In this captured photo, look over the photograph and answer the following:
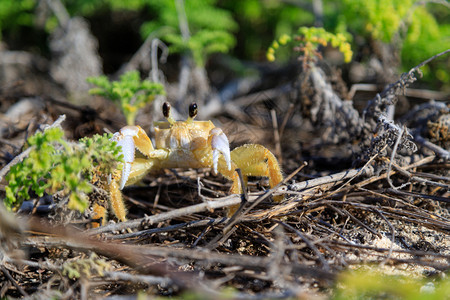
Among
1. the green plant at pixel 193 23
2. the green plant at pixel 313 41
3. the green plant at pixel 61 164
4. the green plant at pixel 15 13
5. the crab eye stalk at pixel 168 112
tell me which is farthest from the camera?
the green plant at pixel 15 13

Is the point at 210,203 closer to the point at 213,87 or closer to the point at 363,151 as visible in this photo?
the point at 363,151

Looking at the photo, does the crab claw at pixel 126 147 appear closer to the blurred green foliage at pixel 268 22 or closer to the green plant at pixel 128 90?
the green plant at pixel 128 90

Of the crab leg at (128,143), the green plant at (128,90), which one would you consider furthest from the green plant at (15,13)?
the crab leg at (128,143)

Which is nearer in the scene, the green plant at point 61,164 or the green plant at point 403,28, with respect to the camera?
the green plant at point 61,164

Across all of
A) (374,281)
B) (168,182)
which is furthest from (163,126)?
(374,281)

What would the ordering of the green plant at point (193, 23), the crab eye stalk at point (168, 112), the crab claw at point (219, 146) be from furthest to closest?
the green plant at point (193, 23) < the crab eye stalk at point (168, 112) < the crab claw at point (219, 146)

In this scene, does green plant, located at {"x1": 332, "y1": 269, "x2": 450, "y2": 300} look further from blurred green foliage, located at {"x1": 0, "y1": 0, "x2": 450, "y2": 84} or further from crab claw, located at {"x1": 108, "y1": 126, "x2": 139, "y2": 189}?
blurred green foliage, located at {"x1": 0, "y1": 0, "x2": 450, "y2": 84}

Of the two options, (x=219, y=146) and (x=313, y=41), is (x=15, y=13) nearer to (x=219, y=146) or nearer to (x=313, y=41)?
(x=313, y=41)

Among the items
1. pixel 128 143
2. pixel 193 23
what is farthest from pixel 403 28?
pixel 128 143
